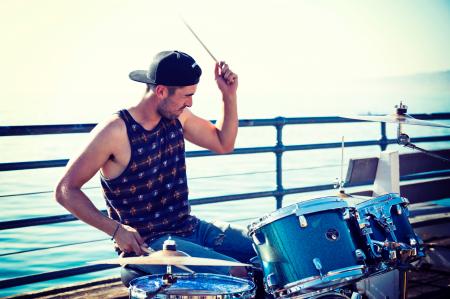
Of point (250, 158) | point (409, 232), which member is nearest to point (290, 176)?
point (250, 158)

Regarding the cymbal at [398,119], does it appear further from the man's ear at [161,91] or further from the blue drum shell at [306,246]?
the man's ear at [161,91]

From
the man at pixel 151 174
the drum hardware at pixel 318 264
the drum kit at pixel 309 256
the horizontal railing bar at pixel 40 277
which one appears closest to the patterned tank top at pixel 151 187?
the man at pixel 151 174

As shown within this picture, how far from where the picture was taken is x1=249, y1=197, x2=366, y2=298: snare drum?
3.14 meters

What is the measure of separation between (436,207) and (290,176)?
958cm

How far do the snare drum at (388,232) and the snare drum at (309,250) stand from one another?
0.21 m

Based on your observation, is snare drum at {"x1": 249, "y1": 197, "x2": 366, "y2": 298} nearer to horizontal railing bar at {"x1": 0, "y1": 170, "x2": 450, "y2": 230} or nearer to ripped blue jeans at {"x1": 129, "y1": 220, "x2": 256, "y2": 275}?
ripped blue jeans at {"x1": 129, "y1": 220, "x2": 256, "y2": 275}

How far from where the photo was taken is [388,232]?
3.66 meters

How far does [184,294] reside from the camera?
2.69 meters

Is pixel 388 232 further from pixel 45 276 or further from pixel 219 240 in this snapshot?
pixel 45 276

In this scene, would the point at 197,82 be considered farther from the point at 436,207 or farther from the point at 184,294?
the point at 436,207

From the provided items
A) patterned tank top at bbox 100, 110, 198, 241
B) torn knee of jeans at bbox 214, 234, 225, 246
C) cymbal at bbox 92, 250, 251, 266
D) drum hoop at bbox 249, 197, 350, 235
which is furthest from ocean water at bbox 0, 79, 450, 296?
cymbal at bbox 92, 250, 251, 266

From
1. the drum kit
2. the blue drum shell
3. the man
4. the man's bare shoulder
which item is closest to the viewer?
the drum kit

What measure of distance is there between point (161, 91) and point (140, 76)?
0.19 metres

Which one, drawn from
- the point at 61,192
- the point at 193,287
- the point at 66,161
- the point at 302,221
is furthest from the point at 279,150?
the point at 193,287
